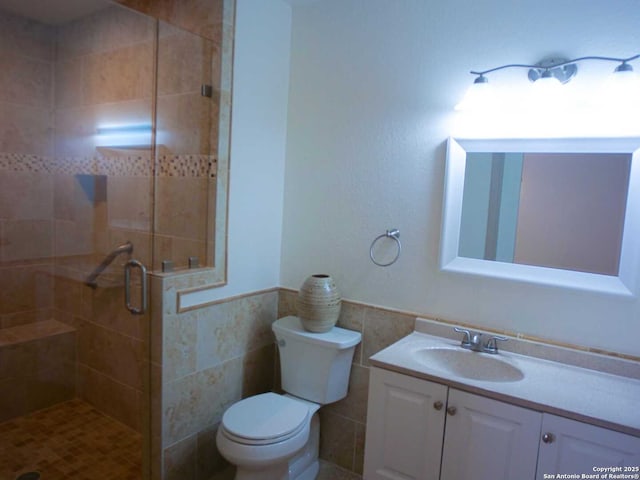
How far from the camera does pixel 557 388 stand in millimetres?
1564

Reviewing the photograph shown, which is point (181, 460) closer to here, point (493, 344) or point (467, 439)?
point (467, 439)

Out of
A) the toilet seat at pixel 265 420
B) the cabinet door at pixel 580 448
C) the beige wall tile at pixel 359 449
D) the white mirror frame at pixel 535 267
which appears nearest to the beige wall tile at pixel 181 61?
the white mirror frame at pixel 535 267

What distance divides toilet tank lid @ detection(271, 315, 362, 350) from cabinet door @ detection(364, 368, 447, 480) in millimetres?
388

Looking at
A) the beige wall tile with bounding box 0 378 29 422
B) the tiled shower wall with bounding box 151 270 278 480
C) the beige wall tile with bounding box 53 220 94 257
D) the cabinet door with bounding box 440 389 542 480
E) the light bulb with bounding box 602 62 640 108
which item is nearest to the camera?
the cabinet door with bounding box 440 389 542 480

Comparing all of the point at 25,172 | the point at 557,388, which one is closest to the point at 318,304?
the point at 557,388

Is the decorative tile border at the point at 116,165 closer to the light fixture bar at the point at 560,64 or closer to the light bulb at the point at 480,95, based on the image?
the light bulb at the point at 480,95

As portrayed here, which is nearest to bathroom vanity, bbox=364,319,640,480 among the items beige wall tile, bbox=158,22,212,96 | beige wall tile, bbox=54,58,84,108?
beige wall tile, bbox=158,22,212,96

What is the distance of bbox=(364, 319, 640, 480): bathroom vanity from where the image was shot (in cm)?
137

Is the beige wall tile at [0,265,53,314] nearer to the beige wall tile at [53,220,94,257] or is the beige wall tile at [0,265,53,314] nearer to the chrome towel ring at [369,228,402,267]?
the beige wall tile at [53,220,94,257]

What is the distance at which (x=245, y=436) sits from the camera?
1823 millimetres

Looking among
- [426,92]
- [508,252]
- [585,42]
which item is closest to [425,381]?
[508,252]

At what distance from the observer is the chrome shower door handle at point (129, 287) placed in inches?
79.0

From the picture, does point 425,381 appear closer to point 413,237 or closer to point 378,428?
point 378,428

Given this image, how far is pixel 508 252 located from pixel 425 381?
72cm
